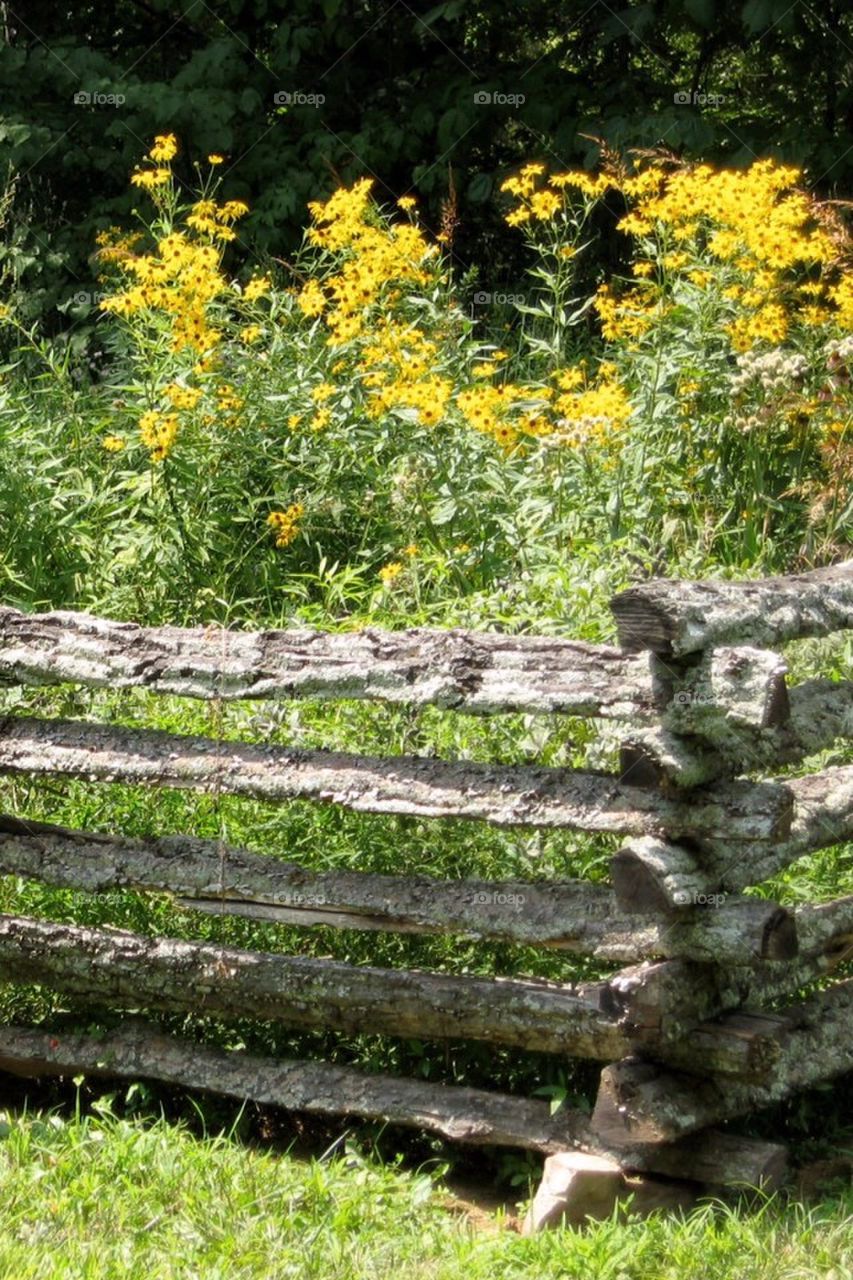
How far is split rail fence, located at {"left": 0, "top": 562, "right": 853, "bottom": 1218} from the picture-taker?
3668mm

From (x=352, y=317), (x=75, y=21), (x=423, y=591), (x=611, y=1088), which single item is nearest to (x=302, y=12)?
(x=75, y=21)

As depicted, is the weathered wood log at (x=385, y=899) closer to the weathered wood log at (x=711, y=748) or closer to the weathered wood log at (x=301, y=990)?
the weathered wood log at (x=301, y=990)

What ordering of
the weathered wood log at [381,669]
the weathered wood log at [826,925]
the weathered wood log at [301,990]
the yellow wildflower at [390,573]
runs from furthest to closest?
1. the yellow wildflower at [390,573]
2. the weathered wood log at [826,925]
3. the weathered wood log at [301,990]
4. the weathered wood log at [381,669]

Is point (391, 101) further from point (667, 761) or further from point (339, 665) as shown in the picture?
Answer: point (667, 761)

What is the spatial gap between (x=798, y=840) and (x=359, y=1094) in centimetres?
114

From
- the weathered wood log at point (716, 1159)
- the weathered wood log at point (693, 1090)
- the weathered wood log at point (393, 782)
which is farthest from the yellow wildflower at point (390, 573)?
the weathered wood log at point (716, 1159)

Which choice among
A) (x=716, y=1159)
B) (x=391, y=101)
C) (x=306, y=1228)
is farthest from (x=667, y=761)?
(x=391, y=101)

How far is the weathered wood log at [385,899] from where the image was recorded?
3725 millimetres

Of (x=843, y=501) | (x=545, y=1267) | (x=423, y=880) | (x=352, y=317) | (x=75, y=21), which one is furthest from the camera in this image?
(x=75, y=21)

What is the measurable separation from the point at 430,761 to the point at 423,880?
11.6 inches

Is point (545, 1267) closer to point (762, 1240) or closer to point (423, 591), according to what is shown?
point (762, 1240)

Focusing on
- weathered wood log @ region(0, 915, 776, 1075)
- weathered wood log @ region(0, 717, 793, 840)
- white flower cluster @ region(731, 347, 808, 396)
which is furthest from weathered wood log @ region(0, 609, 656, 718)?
white flower cluster @ region(731, 347, 808, 396)

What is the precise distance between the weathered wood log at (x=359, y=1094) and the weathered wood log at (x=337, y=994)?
0.35 ft

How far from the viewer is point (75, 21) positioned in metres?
11.8
